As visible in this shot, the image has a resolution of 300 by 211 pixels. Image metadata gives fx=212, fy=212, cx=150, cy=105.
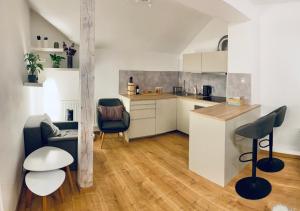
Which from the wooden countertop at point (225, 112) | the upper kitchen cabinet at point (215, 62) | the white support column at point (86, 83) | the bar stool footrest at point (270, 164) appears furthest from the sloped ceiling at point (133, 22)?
the bar stool footrest at point (270, 164)

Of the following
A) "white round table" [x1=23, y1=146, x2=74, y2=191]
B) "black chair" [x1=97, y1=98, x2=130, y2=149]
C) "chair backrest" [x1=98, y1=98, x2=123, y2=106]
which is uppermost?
"chair backrest" [x1=98, y1=98, x2=123, y2=106]

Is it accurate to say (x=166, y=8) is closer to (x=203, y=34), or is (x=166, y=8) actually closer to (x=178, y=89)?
(x=203, y=34)

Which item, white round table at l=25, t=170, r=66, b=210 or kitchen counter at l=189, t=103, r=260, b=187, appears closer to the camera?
white round table at l=25, t=170, r=66, b=210

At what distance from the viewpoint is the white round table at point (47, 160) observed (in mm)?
2135

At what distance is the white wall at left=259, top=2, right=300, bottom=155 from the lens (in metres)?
3.31

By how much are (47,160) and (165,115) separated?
2.80 m

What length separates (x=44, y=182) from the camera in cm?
208

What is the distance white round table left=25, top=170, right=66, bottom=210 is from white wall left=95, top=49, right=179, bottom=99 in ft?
8.55

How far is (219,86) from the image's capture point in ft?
15.0

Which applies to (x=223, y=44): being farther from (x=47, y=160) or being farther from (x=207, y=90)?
(x=47, y=160)

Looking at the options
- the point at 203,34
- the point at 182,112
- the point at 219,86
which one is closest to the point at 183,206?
the point at 182,112

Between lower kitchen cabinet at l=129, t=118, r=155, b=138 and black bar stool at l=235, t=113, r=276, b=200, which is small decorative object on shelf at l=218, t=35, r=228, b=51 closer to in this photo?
lower kitchen cabinet at l=129, t=118, r=155, b=138

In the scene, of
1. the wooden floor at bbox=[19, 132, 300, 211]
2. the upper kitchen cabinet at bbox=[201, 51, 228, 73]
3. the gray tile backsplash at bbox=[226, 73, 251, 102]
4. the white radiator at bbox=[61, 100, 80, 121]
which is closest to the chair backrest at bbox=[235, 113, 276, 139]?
the wooden floor at bbox=[19, 132, 300, 211]

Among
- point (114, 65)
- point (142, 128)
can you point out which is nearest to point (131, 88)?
point (114, 65)
